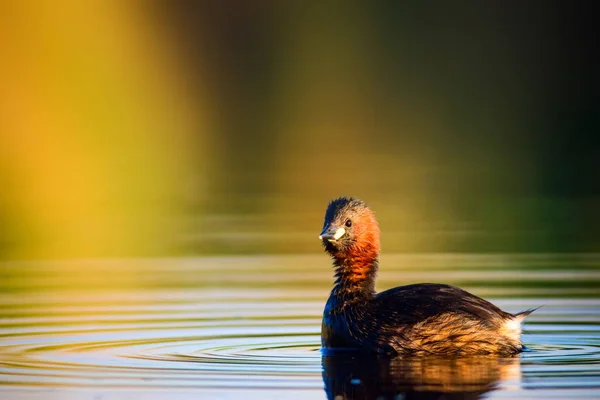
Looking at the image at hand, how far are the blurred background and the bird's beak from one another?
234 inches

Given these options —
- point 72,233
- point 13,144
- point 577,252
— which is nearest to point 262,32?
point 13,144

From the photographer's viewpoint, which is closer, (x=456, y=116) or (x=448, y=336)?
(x=448, y=336)

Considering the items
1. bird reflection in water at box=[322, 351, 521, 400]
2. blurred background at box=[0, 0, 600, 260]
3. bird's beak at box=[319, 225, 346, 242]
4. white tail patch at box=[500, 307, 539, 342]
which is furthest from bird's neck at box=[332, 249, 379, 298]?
blurred background at box=[0, 0, 600, 260]

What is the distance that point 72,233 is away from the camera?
20469 millimetres

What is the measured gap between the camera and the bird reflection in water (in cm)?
868

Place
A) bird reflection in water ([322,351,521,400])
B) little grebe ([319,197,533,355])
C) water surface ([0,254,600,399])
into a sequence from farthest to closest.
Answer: little grebe ([319,197,533,355]) < water surface ([0,254,600,399]) < bird reflection in water ([322,351,521,400])

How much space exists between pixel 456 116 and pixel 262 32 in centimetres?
1196

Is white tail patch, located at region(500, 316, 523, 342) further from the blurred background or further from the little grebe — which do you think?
the blurred background

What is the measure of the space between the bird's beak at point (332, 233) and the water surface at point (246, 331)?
30.4 inches

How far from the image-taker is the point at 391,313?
34.5ft

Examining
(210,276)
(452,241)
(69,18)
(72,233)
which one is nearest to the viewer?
(210,276)

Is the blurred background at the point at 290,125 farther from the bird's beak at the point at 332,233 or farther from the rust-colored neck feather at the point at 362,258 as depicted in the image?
the bird's beak at the point at 332,233

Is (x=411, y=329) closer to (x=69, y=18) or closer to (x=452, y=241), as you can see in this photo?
(x=452, y=241)

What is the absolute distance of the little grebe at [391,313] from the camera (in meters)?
10.2
